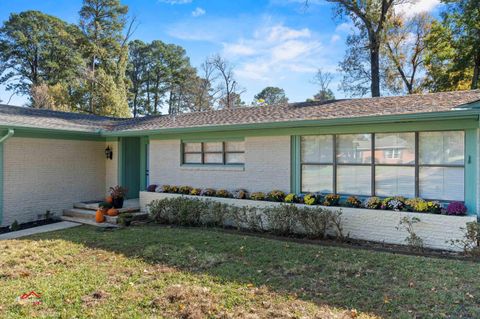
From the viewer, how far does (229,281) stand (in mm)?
5012

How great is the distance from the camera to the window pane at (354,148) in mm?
8008

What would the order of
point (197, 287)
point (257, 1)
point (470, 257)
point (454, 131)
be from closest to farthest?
point (197, 287) → point (470, 257) → point (454, 131) → point (257, 1)

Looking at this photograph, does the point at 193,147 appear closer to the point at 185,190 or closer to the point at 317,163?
the point at 185,190

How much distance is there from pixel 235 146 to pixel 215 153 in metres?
0.76

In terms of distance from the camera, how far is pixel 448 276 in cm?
502

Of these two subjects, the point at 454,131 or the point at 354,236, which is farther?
the point at 354,236

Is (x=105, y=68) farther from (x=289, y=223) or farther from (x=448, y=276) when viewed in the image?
(x=448, y=276)

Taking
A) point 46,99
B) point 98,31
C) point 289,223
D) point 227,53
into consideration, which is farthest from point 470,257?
point 98,31

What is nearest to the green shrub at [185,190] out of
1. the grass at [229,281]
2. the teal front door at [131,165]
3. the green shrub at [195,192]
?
the green shrub at [195,192]

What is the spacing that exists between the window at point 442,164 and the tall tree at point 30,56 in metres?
29.4

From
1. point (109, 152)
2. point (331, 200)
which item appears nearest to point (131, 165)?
point (109, 152)

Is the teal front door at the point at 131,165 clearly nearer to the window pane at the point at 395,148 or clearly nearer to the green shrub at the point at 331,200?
the green shrub at the point at 331,200

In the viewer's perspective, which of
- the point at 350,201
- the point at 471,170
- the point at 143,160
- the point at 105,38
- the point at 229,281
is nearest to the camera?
the point at 229,281

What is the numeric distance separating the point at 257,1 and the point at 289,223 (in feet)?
40.4
